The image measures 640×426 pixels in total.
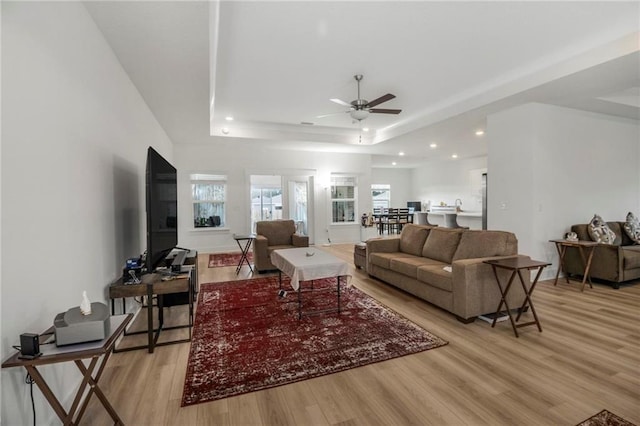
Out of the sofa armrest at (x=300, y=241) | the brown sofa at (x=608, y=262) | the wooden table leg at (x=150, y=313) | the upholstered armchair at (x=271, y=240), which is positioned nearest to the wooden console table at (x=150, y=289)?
the wooden table leg at (x=150, y=313)

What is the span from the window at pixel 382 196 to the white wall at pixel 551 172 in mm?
8791

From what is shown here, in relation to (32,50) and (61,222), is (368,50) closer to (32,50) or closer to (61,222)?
(32,50)

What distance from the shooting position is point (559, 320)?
10.6 ft

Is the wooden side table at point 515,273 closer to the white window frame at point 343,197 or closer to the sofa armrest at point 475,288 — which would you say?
the sofa armrest at point 475,288

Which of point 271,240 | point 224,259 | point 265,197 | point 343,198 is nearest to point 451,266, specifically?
point 271,240

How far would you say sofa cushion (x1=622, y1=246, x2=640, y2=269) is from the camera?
14.1 ft

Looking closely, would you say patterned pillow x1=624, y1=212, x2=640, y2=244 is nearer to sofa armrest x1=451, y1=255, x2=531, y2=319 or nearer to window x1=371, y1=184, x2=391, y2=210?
sofa armrest x1=451, y1=255, x2=531, y2=319

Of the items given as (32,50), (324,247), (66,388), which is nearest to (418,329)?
(66,388)

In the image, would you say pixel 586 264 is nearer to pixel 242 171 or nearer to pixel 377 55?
pixel 377 55

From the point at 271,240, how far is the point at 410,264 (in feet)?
9.11

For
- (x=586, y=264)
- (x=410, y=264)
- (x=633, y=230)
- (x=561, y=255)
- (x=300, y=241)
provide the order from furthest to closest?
(x=300, y=241)
(x=633, y=230)
(x=561, y=255)
(x=586, y=264)
(x=410, y=264)

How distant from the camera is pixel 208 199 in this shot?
308 inches

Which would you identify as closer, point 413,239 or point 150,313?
point 150,313

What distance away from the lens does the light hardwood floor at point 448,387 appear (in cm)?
181
